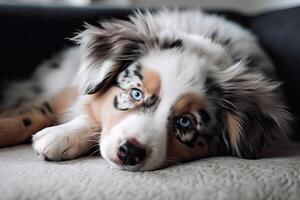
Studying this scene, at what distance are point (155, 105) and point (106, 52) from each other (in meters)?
0.37

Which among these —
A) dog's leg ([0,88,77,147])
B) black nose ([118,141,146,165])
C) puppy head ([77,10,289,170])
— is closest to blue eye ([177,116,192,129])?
puppy head ([77,10,289,170])

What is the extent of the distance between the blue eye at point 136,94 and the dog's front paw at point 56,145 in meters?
0.23

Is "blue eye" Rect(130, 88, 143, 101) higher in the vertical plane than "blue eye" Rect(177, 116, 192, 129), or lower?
higher

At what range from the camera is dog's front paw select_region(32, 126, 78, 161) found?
4.82ft

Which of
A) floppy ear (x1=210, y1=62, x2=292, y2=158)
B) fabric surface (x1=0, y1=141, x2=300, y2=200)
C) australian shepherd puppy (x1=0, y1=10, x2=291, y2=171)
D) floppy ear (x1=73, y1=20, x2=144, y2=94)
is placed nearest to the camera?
fabric surface (x1=0, y1=141, x2=300, y2=200)

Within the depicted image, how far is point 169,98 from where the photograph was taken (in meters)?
1.50

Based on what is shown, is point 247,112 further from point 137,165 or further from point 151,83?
point 137,165

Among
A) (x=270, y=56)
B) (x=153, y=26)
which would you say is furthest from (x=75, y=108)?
(x=270, y=56)

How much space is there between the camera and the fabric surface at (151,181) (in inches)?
44.9

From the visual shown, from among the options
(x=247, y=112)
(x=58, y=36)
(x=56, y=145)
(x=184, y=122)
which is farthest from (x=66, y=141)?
(x=58, y=36)

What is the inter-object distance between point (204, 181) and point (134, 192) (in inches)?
7.7

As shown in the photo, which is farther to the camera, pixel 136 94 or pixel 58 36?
pixel 58 36

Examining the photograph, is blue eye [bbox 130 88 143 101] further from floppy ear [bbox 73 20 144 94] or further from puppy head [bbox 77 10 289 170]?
floppy ear [bbox 73 20 144 94]

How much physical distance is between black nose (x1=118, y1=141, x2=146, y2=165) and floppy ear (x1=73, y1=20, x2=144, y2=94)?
39 centimetres
